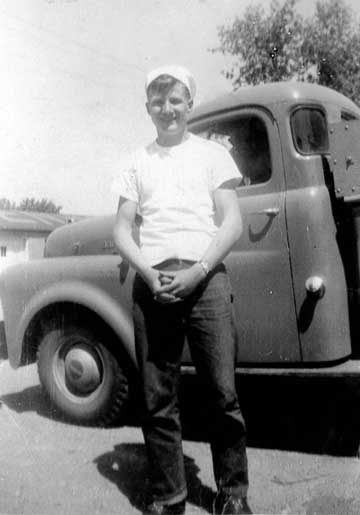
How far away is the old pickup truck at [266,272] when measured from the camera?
3.25m

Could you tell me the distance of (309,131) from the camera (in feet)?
11.7

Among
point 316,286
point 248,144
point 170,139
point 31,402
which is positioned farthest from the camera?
point 31,402

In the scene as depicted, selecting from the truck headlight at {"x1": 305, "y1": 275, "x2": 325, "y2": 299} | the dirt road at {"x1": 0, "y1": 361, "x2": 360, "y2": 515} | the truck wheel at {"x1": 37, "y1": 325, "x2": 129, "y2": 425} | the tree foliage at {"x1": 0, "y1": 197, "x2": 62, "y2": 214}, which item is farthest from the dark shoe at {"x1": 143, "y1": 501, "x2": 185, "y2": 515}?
the tree foliage at {"x1": 0, "y1": 197, "x2": 62, "y2": 214}

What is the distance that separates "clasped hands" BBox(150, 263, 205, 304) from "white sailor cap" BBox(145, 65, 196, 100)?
29.2 inches

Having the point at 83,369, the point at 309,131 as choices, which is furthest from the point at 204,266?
the point at 83,369

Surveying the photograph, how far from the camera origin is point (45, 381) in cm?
433

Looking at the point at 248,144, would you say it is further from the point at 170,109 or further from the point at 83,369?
the point at 83,369

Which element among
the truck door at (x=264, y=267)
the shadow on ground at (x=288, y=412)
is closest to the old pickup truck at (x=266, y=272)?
the truck door at (x=264, y=267)

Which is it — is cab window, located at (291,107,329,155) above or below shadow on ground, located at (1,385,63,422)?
above

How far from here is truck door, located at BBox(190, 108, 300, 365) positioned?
3324 mm

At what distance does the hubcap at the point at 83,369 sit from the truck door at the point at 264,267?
1092 millimetres

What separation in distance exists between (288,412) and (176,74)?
2.60 meters

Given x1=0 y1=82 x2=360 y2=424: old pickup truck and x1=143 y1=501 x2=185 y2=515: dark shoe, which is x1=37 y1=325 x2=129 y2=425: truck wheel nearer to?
x1=0 y1=82 x2=360 y2=424: old pickup truck

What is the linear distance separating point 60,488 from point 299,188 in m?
1.96
